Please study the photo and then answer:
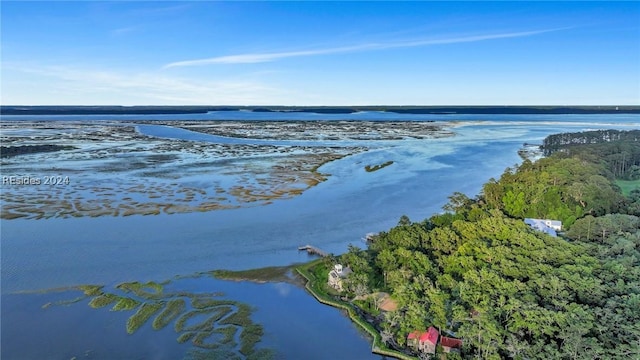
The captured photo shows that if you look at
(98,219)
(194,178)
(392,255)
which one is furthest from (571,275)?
(194,178)

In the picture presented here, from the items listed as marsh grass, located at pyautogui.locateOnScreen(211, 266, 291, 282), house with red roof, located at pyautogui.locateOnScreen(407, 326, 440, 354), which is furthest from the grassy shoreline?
house with red roof, located at pyautogui.locateOnScreen(407, 326, 440, 354)

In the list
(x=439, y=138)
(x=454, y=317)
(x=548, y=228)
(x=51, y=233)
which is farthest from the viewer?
(x=439, y=138)

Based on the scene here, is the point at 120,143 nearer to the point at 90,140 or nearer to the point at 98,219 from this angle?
the point at 90,140

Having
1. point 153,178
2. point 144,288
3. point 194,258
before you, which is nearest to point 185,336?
point 144,288

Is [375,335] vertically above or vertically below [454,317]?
below

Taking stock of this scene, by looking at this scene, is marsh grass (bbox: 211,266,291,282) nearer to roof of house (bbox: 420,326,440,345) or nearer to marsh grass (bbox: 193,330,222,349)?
marsh grass (bbox: 193,330,222,349)

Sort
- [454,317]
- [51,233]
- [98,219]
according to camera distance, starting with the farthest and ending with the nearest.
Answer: [98,219] < [51,233] < [454,317]
